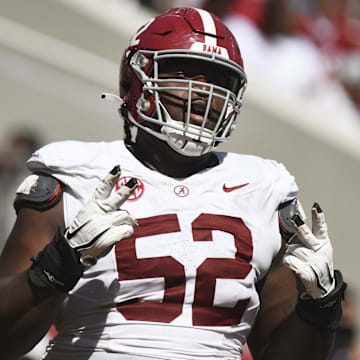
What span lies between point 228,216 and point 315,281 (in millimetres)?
310

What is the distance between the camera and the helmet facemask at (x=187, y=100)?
2117mm

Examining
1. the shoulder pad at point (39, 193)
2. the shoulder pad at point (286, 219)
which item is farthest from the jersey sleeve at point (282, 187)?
the shoulder pad at point (39, 193)

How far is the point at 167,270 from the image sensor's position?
6.57ft

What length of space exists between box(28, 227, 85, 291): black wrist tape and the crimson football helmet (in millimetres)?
484

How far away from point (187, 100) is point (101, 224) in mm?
503

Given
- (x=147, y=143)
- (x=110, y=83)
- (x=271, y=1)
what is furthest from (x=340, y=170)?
(x=147, y=143)

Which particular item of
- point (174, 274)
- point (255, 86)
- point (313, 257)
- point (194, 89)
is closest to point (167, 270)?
point (174, 274)

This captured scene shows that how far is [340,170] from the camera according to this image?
24.8ft

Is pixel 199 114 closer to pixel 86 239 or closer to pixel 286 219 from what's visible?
pixel 286 219

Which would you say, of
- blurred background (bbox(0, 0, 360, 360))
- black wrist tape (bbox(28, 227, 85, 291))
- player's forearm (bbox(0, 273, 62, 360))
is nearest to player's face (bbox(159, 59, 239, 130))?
black wrist tape (bbox(28, 227, 85, 291))

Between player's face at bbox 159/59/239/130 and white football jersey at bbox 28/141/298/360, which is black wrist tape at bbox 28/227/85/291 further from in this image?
player's face at bbox 159/59/239/130

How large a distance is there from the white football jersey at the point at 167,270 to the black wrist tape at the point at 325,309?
141 mm

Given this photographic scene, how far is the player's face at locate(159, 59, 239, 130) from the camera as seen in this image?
2125 mm

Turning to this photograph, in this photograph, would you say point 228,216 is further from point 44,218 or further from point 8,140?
point 8,140
